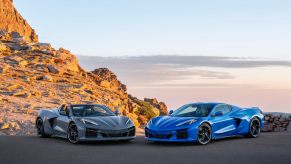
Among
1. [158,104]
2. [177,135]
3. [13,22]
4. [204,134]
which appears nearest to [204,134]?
[204,134]

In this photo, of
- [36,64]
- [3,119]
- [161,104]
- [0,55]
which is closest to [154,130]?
[3,119]

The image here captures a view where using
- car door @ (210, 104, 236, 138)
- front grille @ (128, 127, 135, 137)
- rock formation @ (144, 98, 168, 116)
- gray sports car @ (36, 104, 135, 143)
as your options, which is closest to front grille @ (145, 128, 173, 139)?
front grille @ (128, 127, 135, 137)

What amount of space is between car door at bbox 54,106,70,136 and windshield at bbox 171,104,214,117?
3369mm

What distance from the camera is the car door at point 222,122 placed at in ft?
46.5

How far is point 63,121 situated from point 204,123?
4.60 meters

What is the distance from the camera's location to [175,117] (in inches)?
571

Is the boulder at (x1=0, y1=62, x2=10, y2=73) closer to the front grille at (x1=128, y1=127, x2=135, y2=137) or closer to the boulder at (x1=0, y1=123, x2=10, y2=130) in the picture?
the boulder at (x1=0, y1=123, x2=10, y2=130)

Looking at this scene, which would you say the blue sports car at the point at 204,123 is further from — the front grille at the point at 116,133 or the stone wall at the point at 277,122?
the stone wall at the point at 277,122

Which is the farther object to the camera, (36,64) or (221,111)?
(36,64)

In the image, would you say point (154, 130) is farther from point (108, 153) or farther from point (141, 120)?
point (141, 120)

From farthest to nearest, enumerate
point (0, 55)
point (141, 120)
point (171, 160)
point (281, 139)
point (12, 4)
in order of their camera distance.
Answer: point (12, 4)
point (0, 55)
point (141, 120)
point (281, 139)
point (171, 160)

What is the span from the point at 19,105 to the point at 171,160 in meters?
20.1

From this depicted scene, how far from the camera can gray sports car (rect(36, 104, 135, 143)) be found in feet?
46.1

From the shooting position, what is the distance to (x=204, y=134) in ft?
45.3
